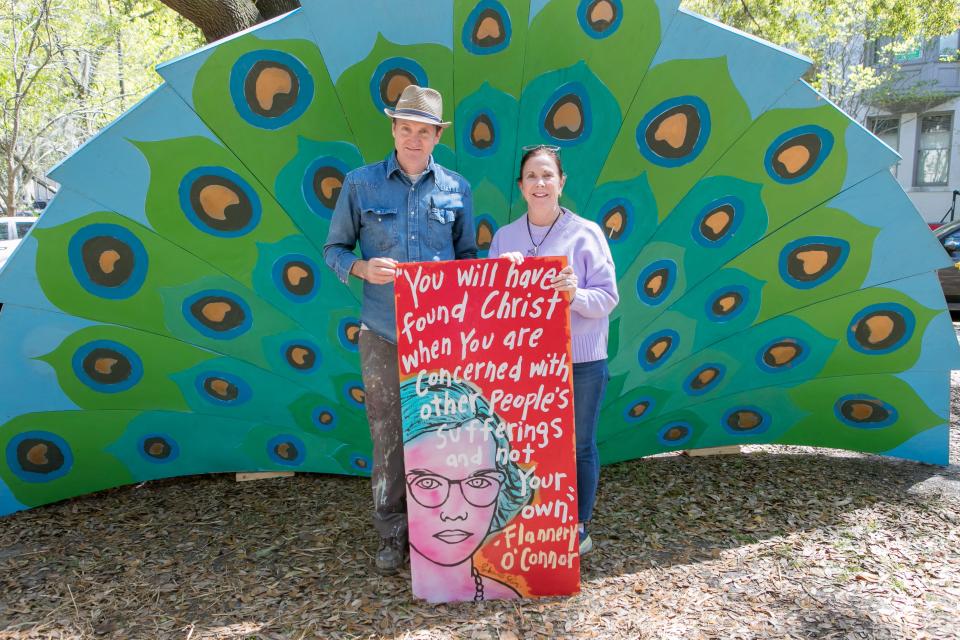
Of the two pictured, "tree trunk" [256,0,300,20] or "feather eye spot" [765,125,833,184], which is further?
"tree trunk" [256,0,300,20]

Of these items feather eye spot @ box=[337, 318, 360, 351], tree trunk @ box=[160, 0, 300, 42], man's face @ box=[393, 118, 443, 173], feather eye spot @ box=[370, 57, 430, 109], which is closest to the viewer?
man's face @ box=[393, 118, 443, 173]

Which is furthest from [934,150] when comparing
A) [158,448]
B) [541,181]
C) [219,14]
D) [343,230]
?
[158,448]

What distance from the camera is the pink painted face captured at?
8.80ft

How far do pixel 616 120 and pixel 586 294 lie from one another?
1158 mm

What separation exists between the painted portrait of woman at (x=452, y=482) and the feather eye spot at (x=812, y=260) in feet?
6.56

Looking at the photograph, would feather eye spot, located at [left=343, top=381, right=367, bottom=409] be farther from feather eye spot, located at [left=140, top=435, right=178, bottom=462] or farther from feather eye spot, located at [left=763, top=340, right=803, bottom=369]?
feather eye spot, located at [left=763, top=340, right=803, bottom=369]

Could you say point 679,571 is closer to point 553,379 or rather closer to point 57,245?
point 553,379

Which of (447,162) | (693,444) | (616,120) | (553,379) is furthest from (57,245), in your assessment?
(693,444)

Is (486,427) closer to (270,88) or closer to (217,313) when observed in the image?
(217,313)

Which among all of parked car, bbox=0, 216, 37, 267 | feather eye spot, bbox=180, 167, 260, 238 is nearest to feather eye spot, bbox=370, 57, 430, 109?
feather eye spot, bbox=180, 167, 260, 238

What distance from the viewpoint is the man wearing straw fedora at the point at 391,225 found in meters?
2.74

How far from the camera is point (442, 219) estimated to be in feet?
9.29

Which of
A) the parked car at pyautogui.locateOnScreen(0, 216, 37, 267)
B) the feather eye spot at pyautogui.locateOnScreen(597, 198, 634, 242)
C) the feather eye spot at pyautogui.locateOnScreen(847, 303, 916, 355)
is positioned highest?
the parked car at pyautogui.locateOnScreen(0, 216, 37, 267)

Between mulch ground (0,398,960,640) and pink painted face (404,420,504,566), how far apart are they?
0.94ft
